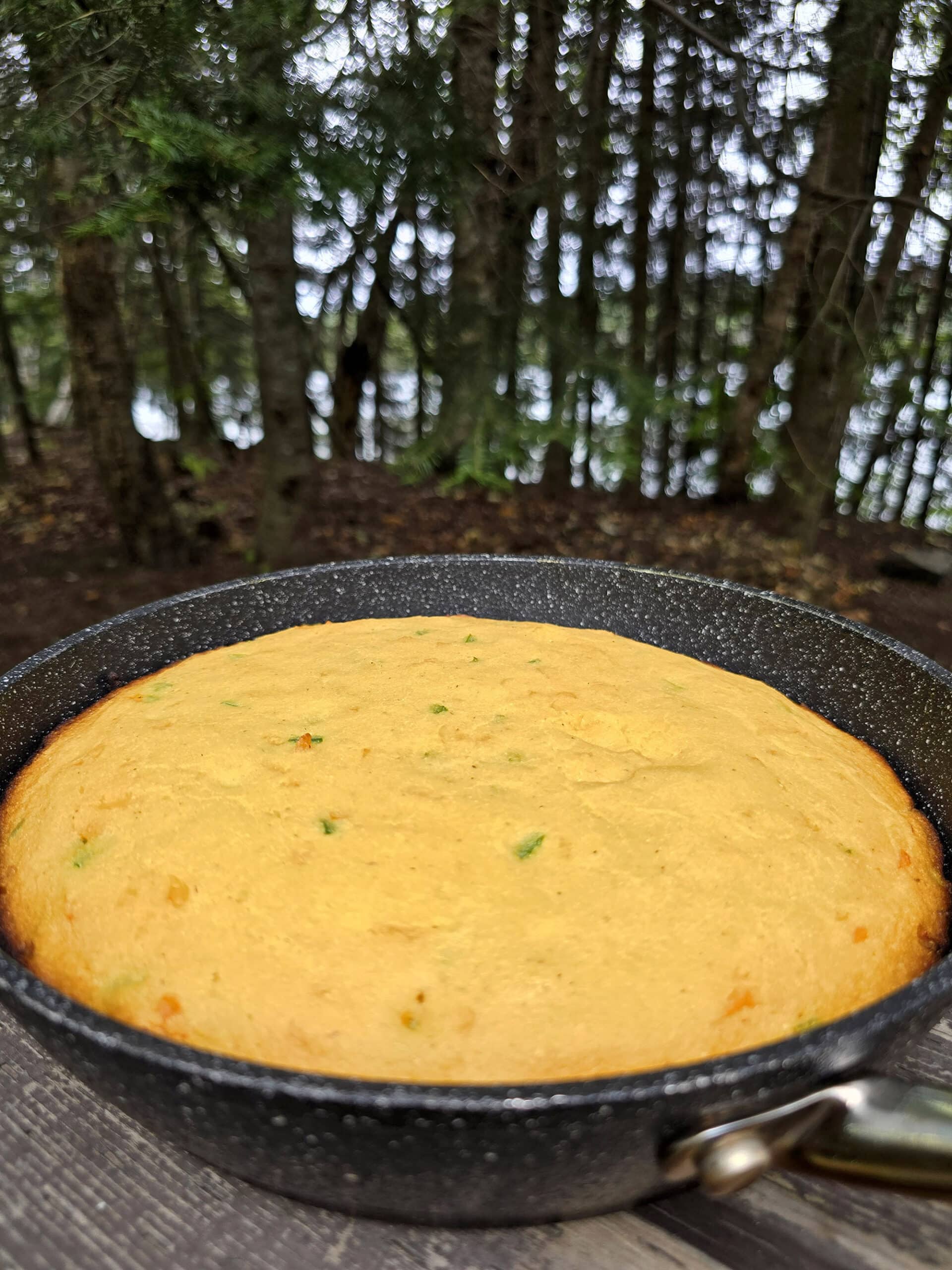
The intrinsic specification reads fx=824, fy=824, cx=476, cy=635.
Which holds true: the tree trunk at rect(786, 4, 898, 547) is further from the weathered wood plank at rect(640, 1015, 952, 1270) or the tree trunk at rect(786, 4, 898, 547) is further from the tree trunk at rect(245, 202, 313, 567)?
the weathered wood plank at rect(640, 1015, 952, 1270)

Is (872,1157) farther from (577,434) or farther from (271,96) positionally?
(577,434)

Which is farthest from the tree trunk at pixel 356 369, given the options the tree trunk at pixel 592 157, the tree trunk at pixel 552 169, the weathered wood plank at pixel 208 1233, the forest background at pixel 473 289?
the weathered wood plank at pixel 208 1233

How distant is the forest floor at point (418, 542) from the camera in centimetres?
527

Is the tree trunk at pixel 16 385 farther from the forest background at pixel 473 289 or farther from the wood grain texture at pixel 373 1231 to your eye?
the wood grain texture at pixel 373 1231

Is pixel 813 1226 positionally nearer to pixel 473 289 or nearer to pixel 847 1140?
pixel 847 1140

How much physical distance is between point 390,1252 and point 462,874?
0.42 metres

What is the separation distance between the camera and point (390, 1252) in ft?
2.81

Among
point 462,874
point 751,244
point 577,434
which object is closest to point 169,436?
point 751,244

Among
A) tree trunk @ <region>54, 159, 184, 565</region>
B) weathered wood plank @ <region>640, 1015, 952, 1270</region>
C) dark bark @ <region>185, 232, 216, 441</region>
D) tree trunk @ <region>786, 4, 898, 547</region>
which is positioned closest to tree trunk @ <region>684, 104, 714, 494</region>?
tree trunk @ <region>786, 4, 898, 547</region>

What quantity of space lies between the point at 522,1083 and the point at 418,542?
5509mm

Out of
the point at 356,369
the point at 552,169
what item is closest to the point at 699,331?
the point at 356,369

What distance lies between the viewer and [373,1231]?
88cm

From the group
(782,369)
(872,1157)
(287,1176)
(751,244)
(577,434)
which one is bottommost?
(287,1176)

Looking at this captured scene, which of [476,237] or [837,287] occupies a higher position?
[476,237]
